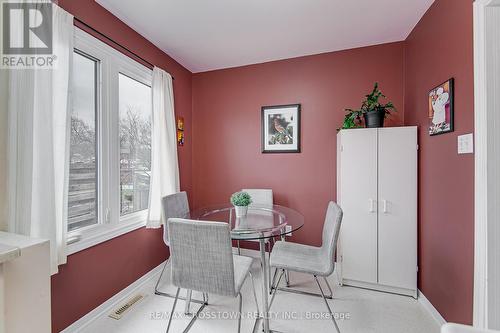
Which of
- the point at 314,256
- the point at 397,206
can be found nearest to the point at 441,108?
the point at 397,206

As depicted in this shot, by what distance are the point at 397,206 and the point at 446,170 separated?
1.91ft

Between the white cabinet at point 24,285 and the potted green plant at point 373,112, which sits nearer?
the white cabinet at point 24,285

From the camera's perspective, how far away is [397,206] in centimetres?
214

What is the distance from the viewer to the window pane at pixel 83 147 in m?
1.76

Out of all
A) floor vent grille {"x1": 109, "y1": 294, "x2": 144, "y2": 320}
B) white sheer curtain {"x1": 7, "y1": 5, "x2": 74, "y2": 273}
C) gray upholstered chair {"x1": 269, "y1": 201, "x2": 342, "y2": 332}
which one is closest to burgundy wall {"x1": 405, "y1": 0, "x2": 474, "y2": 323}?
gray upholstered chair {"x1": 269, "y1": 201, "x2": 342, "y2": 332}

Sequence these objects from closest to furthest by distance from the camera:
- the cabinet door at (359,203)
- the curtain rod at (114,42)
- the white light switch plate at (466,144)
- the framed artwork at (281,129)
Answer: the white light switch plate at (466,144) → the curtain rod at (114,42) → the cabinet door at (359,203) → the framed artwork at (281,129)

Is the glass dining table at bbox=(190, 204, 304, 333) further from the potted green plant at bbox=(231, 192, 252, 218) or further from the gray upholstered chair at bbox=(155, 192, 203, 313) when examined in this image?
the gray upholstered chair at bbox=(155, 192, 203, 313)

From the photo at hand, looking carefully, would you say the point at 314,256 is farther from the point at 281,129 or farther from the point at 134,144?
the point at 134,144

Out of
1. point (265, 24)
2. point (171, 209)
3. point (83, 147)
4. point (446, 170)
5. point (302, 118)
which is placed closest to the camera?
point (446, 170)

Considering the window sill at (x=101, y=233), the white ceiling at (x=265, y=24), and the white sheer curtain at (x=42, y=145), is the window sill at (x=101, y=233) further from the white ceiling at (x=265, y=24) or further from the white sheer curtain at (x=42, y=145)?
the white ceiling at (x=265, y=24)

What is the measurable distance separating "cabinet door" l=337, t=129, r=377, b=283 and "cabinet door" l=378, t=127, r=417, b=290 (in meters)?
0.06

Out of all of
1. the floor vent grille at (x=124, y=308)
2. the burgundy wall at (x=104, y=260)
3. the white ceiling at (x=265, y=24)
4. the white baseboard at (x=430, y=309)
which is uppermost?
the white ceiling at (x=265, y=24)

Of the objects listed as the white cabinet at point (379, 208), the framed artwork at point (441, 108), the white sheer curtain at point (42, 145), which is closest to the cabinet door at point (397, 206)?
the white cabinet at point (379, 208)

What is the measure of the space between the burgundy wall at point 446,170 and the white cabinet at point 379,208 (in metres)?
0.12
